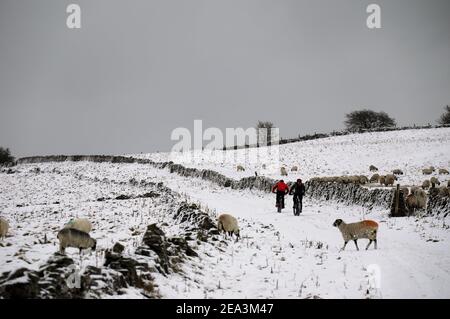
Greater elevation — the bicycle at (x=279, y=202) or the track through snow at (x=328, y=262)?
the bicycle at (x=279, y=202)

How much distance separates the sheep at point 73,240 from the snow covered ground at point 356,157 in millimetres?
25944

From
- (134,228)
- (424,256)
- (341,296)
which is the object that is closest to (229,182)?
(134,228)

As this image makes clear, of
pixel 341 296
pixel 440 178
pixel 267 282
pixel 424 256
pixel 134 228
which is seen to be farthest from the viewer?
pixel 440 178

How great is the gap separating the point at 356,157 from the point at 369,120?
1822 inches

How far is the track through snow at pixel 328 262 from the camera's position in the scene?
27.0 feet

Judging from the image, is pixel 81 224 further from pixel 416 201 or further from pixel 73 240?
pixel 416 201

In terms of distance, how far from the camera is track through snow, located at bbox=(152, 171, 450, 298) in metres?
8.23

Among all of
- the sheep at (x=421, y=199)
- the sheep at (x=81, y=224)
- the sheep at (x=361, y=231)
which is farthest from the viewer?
the sheep at (x=421, y=199)

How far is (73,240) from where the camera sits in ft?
35.5

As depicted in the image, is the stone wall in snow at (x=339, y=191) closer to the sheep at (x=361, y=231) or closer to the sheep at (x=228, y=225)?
the sheep at (x=361, y=231)

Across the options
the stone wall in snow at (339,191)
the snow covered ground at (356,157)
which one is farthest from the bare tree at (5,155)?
the stone wall in snow at (339,191)

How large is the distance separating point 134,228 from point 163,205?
6.34 meters
